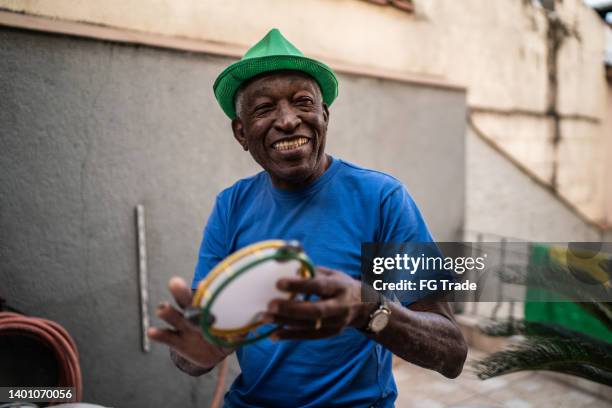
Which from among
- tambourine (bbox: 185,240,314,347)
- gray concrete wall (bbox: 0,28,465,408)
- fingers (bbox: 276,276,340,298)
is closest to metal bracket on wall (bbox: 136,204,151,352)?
gray concrete wall (bbox: 0,28,465,408)

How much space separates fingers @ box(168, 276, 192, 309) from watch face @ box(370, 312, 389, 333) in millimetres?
470

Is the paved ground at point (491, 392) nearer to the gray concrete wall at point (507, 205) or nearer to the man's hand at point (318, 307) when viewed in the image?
the gray concrete wall at point (507, 205)

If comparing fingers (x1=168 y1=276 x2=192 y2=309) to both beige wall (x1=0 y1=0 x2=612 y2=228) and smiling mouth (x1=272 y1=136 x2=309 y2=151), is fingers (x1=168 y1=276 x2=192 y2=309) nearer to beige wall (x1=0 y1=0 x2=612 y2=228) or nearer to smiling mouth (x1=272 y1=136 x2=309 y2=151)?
smiling mouth (x1=272 y1=136 x2=309 y2=151)

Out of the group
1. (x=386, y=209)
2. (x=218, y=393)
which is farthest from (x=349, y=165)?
(x=218, y=393)

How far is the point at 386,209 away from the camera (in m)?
1.65

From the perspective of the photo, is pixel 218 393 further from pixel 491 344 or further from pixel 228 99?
pixel 491 344

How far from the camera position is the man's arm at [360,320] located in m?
1.03

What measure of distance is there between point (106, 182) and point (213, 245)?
1.93 m

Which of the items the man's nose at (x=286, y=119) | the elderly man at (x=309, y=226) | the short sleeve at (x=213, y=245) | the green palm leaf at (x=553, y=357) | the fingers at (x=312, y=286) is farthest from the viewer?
the green palm leaf at (x=553, y=357)

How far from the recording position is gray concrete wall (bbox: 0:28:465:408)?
10.3ft

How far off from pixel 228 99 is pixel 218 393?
294cm

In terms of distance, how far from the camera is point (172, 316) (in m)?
1.13

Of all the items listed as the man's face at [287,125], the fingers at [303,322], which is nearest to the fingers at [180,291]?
the fingers at [303,322]

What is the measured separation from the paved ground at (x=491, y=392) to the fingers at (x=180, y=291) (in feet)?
14.0
